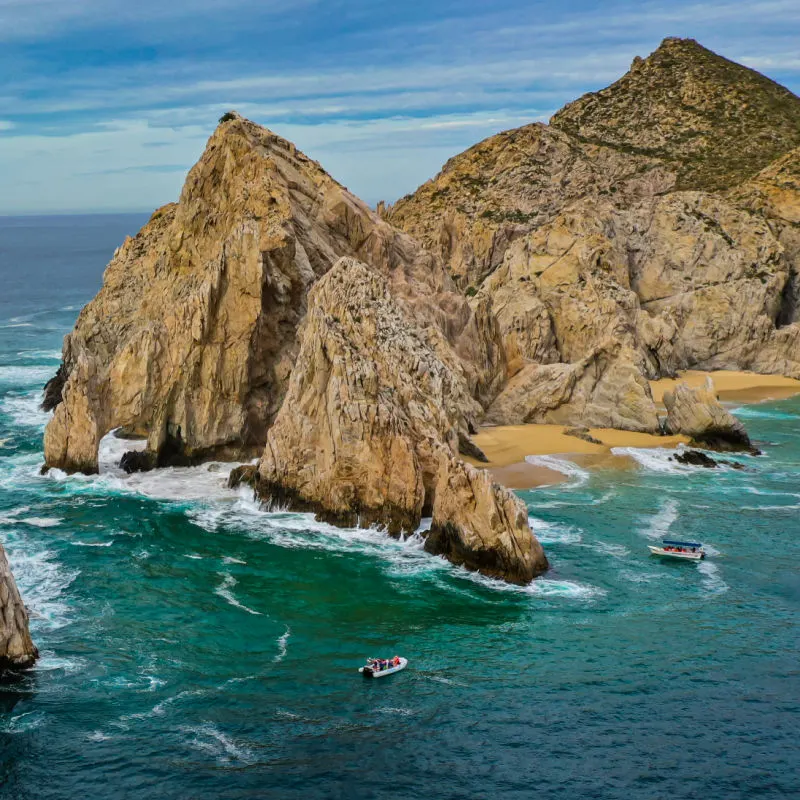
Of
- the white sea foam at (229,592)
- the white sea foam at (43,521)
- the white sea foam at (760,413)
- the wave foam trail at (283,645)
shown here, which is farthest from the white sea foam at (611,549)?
the white sea foam at (760,413)

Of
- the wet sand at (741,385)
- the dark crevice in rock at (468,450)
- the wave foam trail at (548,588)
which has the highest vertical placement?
the wet sand at (741,385)

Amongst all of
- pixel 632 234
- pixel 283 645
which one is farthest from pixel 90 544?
pixel 632 234

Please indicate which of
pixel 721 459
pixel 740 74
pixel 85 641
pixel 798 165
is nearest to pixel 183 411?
pixel 85 641

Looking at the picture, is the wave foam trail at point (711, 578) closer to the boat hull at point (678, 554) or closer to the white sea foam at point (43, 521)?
the boat hull at point (678, 554)

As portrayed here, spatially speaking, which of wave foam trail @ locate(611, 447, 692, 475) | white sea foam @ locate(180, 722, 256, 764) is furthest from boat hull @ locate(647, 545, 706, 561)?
white sea foam @ locate(180, 722, 256, 764)

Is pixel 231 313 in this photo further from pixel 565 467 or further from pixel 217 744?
pixel 217 744

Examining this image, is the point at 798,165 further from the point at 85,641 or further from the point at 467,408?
the point at 85,641
